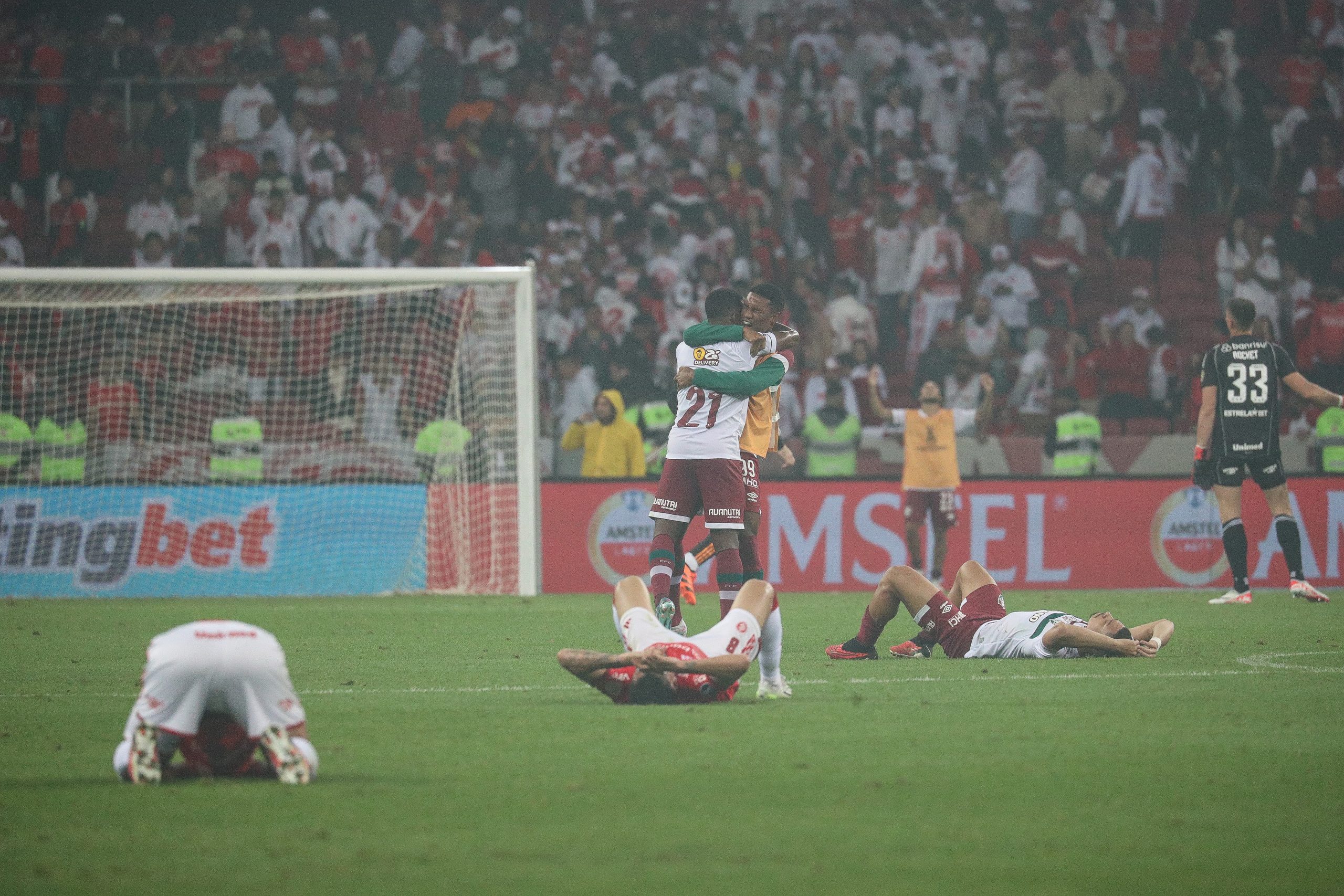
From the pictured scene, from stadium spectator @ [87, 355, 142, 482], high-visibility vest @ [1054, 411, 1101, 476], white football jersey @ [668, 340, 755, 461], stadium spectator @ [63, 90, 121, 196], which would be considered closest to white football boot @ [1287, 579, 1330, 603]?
high-visibility vest @ [1054, 411, 1101, 476]

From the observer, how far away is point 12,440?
16.5 m

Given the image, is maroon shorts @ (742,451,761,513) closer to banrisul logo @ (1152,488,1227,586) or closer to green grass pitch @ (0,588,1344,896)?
green grass pitch @ (0,588,1344,896)

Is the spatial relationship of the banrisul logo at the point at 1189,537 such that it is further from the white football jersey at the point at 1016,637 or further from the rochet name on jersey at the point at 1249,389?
the white football jersey at the point at 1016,637

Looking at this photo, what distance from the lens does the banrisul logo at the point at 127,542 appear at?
1639cm

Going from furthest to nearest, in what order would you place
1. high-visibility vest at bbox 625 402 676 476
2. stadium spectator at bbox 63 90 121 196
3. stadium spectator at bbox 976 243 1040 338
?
stadium spectator at bbox 63 90 121 196
stadium spectator at bbox 976 243 1040 338
high-visibility vest at bbox 625 402 676 476

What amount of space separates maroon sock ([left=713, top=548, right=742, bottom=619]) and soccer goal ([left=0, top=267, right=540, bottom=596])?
6396mm

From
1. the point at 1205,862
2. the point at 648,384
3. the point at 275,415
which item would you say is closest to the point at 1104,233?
the point at 648,384

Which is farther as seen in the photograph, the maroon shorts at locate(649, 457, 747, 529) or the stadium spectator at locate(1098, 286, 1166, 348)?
the stadium spectator at locate(1098, 286, 1166, 348)

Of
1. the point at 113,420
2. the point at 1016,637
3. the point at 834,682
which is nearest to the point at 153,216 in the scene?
the point at 113,420

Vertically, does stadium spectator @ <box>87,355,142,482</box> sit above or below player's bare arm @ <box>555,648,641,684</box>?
above

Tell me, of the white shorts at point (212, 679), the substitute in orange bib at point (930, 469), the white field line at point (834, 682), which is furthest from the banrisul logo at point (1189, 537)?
the white shorts at point (212, 679)

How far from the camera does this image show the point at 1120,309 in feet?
70.8

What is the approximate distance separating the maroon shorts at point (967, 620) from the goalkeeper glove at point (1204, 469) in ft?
17.4

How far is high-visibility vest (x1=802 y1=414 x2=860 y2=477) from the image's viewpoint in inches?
734
